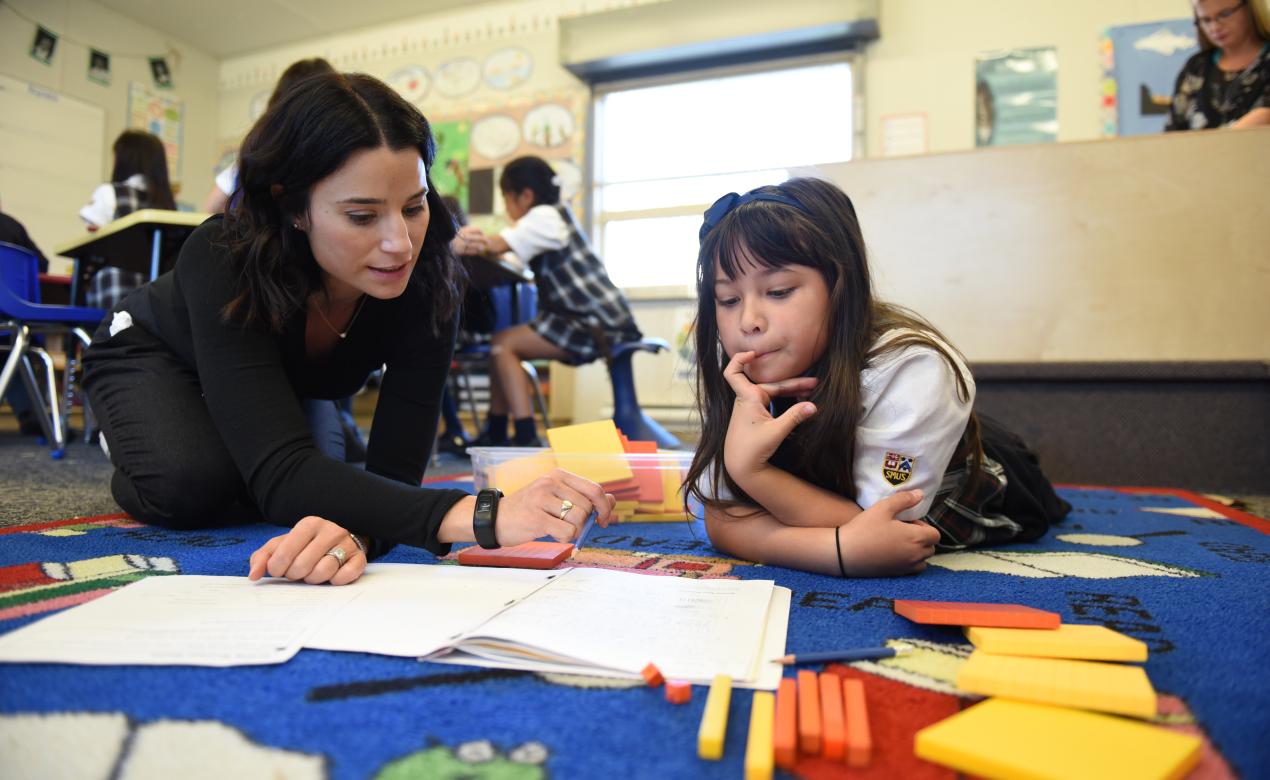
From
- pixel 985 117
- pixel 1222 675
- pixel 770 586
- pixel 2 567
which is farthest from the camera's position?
pixel 985 117

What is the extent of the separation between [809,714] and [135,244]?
2.30m

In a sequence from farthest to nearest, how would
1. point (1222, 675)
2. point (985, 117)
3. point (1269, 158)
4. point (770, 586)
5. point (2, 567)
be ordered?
1. point (985, 117)
2. point (1269, 158)
3. point (2, 567)
4. point (770, 586)
5. point (1222, 675)

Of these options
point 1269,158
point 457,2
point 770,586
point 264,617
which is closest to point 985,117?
point 1269,158

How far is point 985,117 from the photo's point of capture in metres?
3.56

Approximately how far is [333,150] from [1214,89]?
8.09 feet

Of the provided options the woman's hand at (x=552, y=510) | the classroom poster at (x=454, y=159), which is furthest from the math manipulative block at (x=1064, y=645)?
the classroom poster at (x=454, y=159)

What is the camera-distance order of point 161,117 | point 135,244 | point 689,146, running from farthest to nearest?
point 161,117 < point 689,146 < point 135,244

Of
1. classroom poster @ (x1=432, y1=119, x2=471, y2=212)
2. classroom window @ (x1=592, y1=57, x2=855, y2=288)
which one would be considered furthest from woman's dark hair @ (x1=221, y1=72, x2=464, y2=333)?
classroom poster @ (x1=432, y1=119, x2=471, y2=212)

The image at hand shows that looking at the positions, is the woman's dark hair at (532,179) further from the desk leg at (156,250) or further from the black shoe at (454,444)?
the desk leg at (156,250)

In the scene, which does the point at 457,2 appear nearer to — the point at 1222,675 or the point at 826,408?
the point at 826,408

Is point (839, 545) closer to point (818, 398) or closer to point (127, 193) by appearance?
point (818, 398)

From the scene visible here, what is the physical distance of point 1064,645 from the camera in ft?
1.83

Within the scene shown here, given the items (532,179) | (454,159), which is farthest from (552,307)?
(454,159)

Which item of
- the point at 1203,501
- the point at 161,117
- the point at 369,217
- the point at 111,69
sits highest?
the point at 111,69
